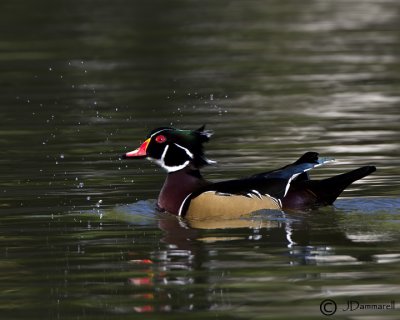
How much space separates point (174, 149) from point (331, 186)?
169 cm

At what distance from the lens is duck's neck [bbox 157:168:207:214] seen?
552 inches

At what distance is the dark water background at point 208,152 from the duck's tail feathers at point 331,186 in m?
0.16

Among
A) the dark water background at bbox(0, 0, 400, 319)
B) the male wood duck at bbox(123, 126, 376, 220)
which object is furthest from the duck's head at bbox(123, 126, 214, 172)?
the dark water background at bbox(0, 0, 400, 319)

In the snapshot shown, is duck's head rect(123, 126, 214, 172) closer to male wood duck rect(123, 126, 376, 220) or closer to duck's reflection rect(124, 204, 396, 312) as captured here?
male wood duck rect(123, 126, 376, 220)

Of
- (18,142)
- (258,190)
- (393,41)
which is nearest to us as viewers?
(258,190)

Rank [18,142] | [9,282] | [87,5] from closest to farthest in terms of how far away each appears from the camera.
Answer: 1. [9,282]
2. [18,142]
3. [87,5]

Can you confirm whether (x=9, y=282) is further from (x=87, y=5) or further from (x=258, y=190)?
(x=87, y=5)

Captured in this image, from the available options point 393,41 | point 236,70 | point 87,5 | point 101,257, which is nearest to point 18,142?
point 101,257

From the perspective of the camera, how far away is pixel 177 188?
14.1m

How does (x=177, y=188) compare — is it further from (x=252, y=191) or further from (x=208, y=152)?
(x=208, y=152)

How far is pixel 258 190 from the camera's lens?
531 inches

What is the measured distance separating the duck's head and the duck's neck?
66 mm

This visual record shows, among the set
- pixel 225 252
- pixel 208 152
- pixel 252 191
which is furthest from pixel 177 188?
pixel 208 152

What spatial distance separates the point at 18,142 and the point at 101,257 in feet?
23.0
